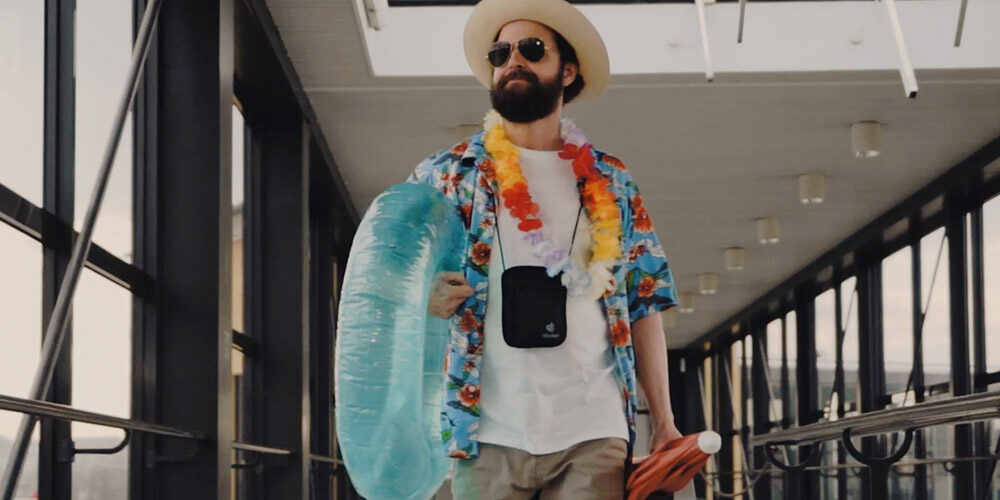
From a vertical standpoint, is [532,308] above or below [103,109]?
below

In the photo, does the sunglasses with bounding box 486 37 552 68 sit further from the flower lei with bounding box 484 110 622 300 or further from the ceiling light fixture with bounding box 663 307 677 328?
the ceiling light fixture with bounding box 663 307 677 328

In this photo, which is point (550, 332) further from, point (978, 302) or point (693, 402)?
point (693, 402)

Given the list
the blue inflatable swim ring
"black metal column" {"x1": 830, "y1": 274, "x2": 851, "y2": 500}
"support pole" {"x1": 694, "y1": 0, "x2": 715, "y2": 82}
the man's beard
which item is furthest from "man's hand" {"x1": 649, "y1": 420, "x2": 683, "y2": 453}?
"black metal column" {"x1": 830, "y1": 274, "x2": 851, "y2": 500}

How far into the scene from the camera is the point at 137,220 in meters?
5.46

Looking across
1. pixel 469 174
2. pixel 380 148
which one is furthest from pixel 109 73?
pixel 380 148

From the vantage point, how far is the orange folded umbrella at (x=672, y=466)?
93.9 inches

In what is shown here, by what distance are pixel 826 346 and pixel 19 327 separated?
11.8 metres

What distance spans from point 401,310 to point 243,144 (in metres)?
5.82

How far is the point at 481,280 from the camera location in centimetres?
256

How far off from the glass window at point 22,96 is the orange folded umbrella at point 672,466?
1800 millimetres

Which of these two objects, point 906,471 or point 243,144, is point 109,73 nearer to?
point 243,144

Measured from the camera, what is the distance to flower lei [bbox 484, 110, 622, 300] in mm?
2555

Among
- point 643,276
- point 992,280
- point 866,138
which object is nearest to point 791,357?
point 992,280

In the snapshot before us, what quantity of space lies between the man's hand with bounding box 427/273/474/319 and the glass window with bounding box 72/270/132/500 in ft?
6.47
